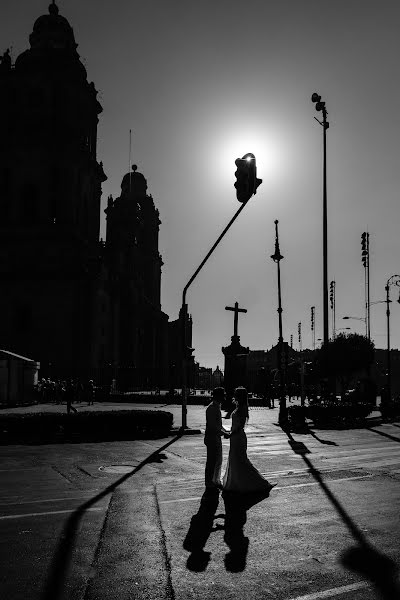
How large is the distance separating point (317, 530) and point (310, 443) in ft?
35.1

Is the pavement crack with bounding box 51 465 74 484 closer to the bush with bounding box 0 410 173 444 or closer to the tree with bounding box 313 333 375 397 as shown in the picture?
the bush with bounding box 0 410 173 444

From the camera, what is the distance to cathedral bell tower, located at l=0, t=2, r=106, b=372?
1983 inches

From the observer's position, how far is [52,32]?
2159 inches

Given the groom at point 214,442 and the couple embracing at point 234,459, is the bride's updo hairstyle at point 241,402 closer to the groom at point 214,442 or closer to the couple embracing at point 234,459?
the couple embracing at point 234,459

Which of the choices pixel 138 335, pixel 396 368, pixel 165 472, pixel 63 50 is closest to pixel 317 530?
pixel 165 472

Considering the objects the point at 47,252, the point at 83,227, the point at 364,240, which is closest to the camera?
the point at 364,240

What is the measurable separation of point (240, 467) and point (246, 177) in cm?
681

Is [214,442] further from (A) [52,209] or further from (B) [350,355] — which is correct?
(B) [350,355]

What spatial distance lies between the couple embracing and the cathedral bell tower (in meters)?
41.0

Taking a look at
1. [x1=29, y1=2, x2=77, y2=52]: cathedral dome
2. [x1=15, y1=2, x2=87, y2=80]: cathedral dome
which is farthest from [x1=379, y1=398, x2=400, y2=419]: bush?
[x1=29, y1=2, x2=77, y2=52]: cathedral dome

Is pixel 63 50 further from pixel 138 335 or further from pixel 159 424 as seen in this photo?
pixel 159 424

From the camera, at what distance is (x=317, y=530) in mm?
6711

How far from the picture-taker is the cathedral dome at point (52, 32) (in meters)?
54.8

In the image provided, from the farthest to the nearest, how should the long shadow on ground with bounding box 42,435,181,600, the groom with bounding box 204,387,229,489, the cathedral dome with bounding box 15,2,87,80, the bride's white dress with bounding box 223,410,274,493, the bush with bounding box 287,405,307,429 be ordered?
the cathedral dome with bounding box 15,2,87,80 → the bush with bounding box 287,405,307,429 → the groom with bounding box 204,387,229,489 → the bride's white dress with bounding box 223,410,274,493 → the long shadow on ground with bounding box 42,435,181,600
